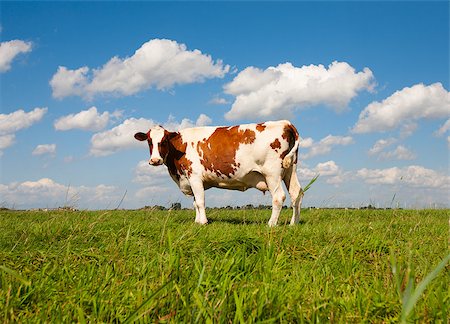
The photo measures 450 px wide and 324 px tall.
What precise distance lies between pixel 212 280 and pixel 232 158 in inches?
306

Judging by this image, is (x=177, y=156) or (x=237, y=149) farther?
(x=177, y=156)

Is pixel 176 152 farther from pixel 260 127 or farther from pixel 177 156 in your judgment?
pixel 260 127

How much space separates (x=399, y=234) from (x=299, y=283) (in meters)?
4.56

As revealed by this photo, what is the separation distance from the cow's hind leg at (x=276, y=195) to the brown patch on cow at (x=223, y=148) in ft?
3.36

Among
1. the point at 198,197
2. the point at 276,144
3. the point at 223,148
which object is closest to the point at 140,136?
the point at 198,197

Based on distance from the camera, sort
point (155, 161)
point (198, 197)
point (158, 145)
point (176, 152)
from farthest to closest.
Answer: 1. point (176, 152)
2. point (158, 145)
3. point (155, 161)
4. point (198, 197)

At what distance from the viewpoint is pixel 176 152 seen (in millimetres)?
12891

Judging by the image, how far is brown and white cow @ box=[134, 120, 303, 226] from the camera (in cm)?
1142

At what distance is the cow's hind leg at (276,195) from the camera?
1118cm

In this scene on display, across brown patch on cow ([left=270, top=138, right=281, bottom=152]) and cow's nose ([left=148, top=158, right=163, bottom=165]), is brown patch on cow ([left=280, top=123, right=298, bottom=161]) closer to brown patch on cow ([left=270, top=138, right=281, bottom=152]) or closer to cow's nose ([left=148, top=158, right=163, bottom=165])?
brown patch on cow ([left=270, top=138, right=281, bottom=152])

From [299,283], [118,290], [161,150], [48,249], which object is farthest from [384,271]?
[161,150]

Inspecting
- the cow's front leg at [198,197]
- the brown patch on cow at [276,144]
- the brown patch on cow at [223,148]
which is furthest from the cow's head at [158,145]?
the brown patch on cow at [276,144]

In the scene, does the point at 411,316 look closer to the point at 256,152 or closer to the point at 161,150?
the point at 256,152

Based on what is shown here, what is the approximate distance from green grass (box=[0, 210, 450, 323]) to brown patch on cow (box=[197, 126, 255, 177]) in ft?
15.0
